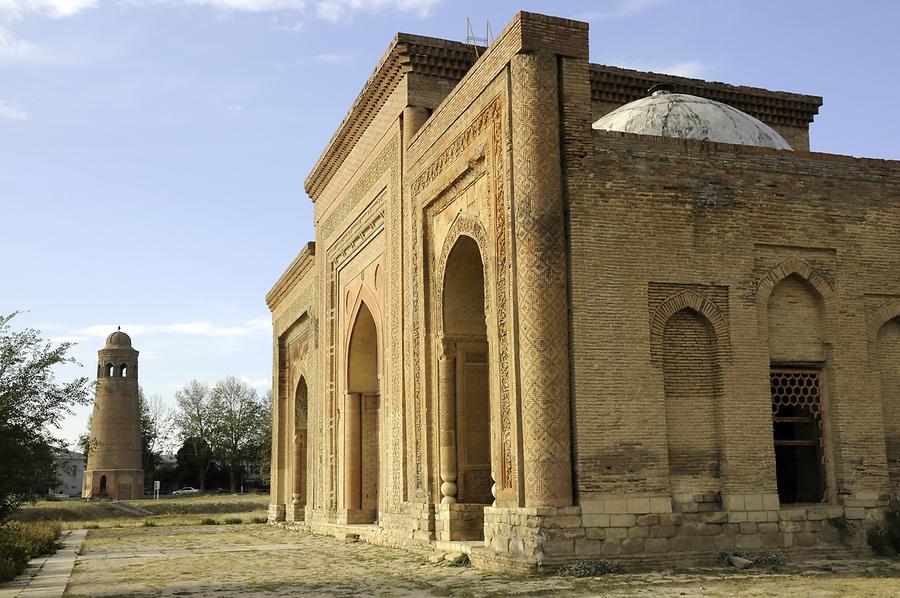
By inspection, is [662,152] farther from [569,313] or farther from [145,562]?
[145,562]

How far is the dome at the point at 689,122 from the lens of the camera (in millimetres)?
13141

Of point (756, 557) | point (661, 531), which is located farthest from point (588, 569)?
point (756, 557)

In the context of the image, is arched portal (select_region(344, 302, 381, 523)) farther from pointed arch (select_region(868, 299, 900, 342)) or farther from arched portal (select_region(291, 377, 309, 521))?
pointed arch (select_region(868, 299, 900, 342))

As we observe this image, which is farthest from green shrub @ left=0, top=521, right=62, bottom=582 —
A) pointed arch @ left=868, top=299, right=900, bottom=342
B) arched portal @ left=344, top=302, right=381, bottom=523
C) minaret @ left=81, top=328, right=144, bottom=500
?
minaret @ left=81, top=328, right=144, bottom=500

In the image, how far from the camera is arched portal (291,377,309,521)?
79.2 ft

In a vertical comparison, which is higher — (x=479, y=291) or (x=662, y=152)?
(x=662, y=152)

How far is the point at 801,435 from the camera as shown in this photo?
11.7m

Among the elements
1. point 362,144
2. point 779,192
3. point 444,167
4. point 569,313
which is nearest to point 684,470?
point 569,313

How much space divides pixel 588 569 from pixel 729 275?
3895 mm

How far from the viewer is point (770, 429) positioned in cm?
1098

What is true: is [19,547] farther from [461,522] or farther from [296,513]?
[296,513]

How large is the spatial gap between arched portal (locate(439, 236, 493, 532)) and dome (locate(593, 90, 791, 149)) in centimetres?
286

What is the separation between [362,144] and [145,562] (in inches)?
335

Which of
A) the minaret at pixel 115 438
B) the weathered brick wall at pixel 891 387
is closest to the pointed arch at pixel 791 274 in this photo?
the weathered brick wall at pixel 891 387
